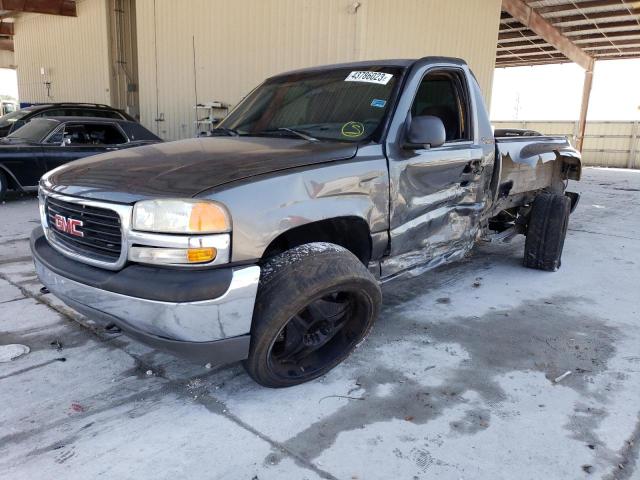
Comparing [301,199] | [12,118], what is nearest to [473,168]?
[301,199]

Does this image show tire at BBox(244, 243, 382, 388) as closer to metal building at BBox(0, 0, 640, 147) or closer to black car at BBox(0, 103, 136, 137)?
metal building at BBox(0, 0, 640, 147)

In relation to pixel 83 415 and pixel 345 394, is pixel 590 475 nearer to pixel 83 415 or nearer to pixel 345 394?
pixel 345 394

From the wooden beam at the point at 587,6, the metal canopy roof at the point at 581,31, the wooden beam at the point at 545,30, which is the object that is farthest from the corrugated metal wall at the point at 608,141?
the wooden beam at the point at 587,6

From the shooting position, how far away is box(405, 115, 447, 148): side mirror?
2.95 metres

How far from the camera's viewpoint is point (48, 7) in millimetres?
16125

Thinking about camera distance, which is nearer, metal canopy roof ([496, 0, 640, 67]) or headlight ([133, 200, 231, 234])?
headlight ([133, 200, 231, 234])

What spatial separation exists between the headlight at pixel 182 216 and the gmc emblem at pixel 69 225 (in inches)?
20.1

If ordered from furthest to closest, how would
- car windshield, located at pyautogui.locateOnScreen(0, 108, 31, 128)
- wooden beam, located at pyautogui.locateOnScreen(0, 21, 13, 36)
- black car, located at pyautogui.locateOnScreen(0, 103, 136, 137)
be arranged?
wooden beam, located at pyautogui.locateOnScreen(0, 21, 13, 36) < car windshield, located at pyautogui.locateOnScreen(0, 108, 31, 128) < black car, located at pyautogui.locateOnScreen(0, 103, 136, 137)

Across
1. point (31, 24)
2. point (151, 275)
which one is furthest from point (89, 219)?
point (31, 24)

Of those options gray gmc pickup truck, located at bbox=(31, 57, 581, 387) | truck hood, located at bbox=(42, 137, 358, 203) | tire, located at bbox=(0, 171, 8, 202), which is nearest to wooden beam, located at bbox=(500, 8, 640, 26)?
gray gmc pickup truck, located at bbox=(31, 57, 581, 387)

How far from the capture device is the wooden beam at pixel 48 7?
1593cm

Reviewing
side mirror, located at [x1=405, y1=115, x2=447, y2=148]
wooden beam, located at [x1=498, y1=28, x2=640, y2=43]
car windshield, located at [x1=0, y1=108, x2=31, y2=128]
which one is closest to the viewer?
side mirror, located at [x1=405, y1=115, x2=447, y2=148]

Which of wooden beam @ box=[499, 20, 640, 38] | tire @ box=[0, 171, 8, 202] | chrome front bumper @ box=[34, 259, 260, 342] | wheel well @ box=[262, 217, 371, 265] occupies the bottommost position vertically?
tire @ box=[0, 171, 8, 202]

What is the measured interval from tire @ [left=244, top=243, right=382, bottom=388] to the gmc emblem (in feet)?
3.24
